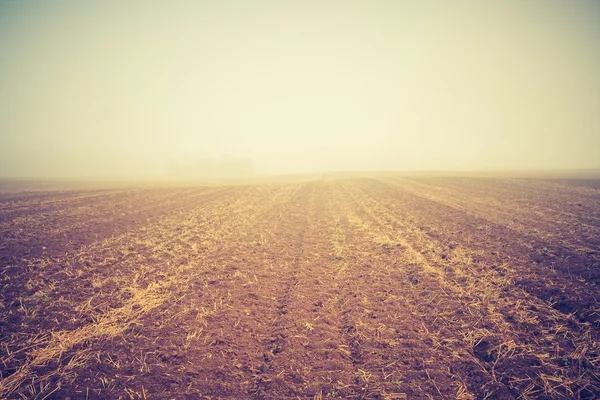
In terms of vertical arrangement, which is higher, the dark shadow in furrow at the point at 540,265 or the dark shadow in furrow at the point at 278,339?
the dark shadow in furrow at the point at 540,265

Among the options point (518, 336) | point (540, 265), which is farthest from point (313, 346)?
point (540, 265)

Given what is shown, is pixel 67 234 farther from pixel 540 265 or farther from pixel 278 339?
pixel 540 265

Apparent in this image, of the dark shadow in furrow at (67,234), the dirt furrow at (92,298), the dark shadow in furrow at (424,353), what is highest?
the dark shadow in furrow at (67,234)

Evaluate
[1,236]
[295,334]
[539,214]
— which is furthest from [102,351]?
[539,214]

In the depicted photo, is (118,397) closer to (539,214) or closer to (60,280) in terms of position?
(60,280)

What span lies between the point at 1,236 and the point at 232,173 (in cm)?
10635

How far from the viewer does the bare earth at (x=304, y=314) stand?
13.9 feet

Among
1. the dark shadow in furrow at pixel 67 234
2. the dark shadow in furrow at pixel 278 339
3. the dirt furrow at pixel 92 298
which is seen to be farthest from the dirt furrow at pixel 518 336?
the dark shadow in furrow at pixel 67 234

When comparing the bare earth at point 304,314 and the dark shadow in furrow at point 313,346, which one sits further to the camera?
the bare earth at point 304,314

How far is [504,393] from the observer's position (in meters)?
3.95

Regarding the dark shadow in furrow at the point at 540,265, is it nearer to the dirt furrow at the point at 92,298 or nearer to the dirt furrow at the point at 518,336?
the dirt furrow at the point at 518,336

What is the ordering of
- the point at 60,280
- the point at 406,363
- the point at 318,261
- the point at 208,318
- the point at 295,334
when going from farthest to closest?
the point at 318,261
the point at 60,280
the point at 208,318
the point at 295,334
the point at 406,363

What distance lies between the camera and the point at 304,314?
610 cm

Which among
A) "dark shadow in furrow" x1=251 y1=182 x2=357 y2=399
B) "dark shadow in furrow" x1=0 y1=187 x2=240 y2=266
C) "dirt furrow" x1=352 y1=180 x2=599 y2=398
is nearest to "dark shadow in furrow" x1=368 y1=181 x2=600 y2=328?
"dirt furrow" x1=352 y1=180 x2=599 y2=398
